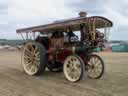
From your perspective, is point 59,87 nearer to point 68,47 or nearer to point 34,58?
point 68,47

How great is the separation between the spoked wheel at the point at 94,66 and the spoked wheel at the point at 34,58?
167 cm

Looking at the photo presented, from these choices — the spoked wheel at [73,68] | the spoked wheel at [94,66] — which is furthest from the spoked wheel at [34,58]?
the spoked wheel at [94,66]

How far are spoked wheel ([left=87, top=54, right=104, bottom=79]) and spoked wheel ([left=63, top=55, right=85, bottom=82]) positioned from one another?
101 centimetres

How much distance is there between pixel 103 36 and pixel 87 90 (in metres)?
2.41

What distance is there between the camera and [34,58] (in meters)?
9.74

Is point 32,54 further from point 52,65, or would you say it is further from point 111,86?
point 111,86

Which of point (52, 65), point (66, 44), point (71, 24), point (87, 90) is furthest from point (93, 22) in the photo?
point (52, 65)

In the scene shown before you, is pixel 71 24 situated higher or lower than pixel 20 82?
higher

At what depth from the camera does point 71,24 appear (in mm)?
8367

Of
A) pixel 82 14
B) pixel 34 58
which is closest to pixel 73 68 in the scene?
pixel 82 14

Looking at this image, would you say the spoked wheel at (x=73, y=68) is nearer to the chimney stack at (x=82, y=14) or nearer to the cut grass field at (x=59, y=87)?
the cut grass field at (x=59, y=87)

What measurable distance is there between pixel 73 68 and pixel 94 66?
1.27m

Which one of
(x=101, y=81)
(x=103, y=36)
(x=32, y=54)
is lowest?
(x=101, y=81)

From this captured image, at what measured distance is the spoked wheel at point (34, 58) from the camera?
9.26m
